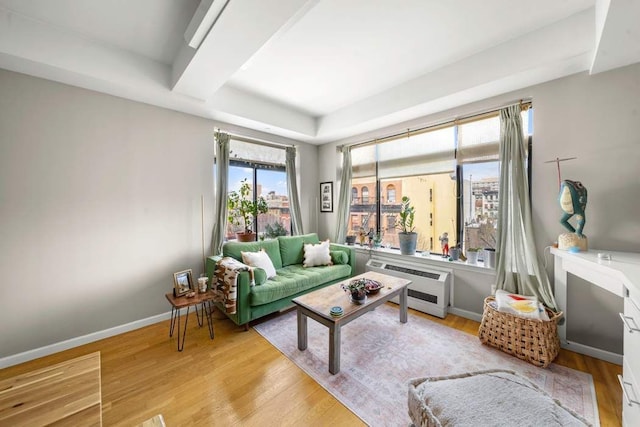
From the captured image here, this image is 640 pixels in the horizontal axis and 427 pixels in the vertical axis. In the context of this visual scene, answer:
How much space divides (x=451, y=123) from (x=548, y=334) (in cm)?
241

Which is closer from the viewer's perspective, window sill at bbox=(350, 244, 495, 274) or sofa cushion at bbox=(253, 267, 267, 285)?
sofa cushion at bbox=(253, 267, 267, 285)

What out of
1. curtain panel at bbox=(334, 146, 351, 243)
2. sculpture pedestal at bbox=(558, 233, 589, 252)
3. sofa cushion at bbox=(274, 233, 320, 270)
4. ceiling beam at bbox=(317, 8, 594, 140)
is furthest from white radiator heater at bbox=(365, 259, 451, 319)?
ceiling beam at bbox=(317, 8, 594, 140)

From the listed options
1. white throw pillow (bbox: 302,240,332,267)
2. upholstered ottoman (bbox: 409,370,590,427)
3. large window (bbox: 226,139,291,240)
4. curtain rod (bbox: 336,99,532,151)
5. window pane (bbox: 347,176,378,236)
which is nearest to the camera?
upholstered ottoman (bbox: 409,370,590,427)

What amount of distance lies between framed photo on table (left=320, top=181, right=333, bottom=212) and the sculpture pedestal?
311 centimetres

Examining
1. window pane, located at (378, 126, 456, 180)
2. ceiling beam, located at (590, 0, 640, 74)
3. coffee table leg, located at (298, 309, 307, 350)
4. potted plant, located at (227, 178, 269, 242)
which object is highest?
ceiling beam, located at (590, 0, 640, 74)

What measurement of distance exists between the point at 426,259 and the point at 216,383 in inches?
105

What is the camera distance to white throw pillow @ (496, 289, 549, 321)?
6.64ft

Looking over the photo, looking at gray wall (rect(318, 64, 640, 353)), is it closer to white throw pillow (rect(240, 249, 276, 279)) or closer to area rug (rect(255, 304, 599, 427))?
area rug (rect(255, 304, 599, 427))

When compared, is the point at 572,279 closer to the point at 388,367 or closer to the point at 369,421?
the point at 388,367

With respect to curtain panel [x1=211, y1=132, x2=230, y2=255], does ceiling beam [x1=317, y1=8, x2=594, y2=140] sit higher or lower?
higher

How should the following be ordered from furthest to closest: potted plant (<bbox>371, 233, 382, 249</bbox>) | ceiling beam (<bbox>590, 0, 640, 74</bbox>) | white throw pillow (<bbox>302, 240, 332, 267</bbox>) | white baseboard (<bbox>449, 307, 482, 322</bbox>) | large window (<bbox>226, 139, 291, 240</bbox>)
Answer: potted plant (<bbox>371, 233, 382, 249</bbox>)
large window (<bbox>226, 139, 291, 240</bbox>)
white throw pillow (<bbox>302, 240, 332, 267</bbox>)
white baseboard (<bbox>449, 307, 482, 322</bbox>)
ceiling beam (<bbox>590, 0, 640, 74</bbox>)

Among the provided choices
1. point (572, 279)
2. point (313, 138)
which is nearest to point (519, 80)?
point (572, 279)

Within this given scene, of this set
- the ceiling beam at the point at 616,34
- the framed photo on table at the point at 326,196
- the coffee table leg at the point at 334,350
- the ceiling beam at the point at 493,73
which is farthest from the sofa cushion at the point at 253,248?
the ceiling beam at the point at 616,34

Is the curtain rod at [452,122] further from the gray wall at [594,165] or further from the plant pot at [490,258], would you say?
the plant pot at [490,258]
